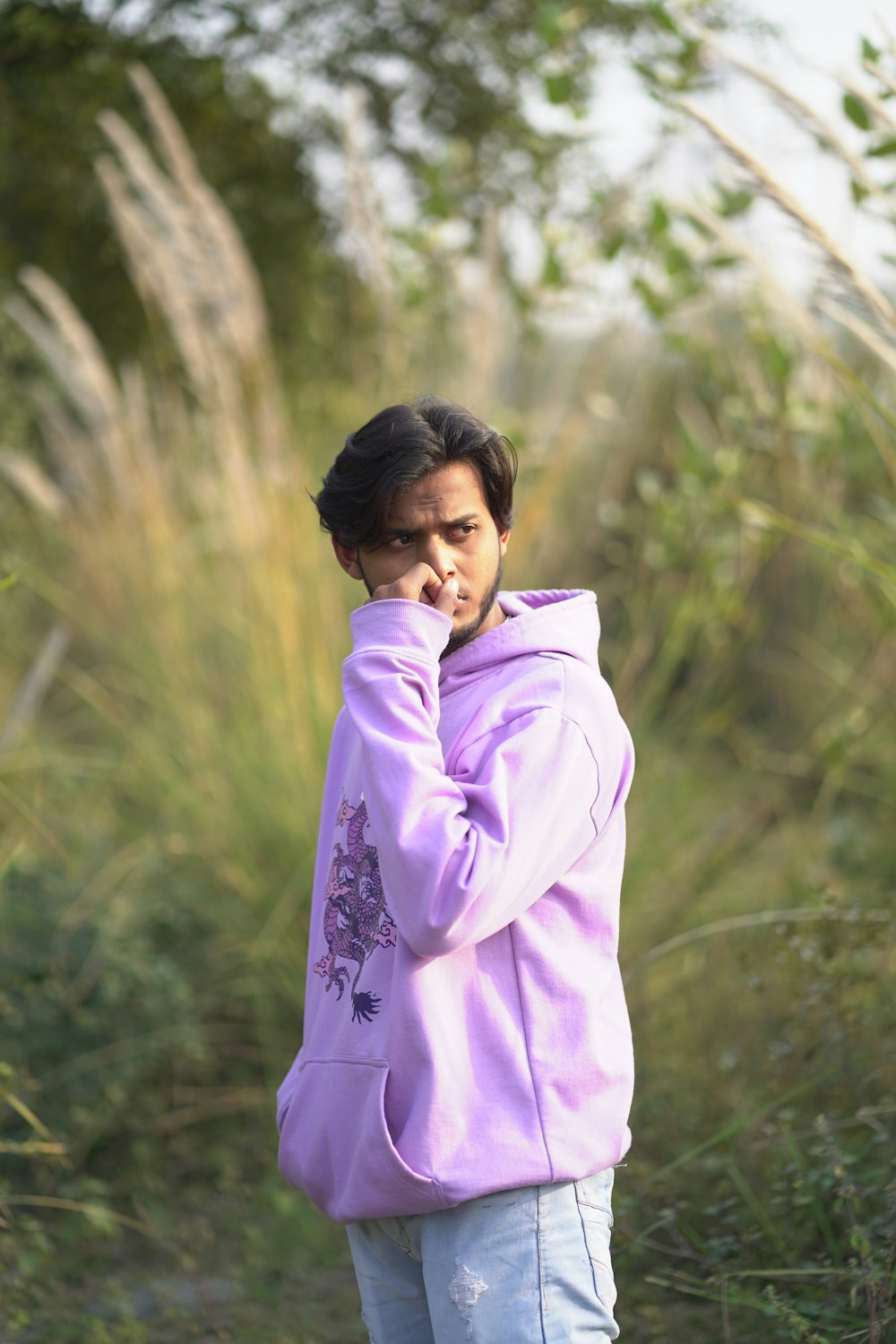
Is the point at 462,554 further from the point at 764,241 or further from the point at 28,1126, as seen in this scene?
the point at 764,241

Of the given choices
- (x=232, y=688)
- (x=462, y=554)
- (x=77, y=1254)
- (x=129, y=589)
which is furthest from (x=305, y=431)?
(x=462, y=554)

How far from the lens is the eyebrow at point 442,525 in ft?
5.10

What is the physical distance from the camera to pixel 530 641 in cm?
158

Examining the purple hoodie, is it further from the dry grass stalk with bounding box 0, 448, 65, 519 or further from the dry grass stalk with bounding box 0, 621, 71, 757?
the dry grass stalk with bounding box 0, 448, 65, 519

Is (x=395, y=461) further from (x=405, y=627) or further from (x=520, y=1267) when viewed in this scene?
(x=520, y=1267)

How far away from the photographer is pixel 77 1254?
113 inches

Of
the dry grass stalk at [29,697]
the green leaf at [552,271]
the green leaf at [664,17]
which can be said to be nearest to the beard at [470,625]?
the green leaf at [664,17]

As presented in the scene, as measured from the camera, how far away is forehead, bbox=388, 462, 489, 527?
1.55 metres

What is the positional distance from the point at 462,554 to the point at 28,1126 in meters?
2.05

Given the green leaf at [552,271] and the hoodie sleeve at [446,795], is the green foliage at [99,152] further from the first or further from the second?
the hoodie sleeve at [446,795]

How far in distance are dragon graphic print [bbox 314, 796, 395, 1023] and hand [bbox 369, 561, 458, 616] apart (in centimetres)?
26

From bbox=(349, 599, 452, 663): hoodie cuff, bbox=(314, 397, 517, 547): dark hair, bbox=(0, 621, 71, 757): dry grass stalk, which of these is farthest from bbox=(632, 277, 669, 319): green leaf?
bbox=(349, 599, 452, 663): hoodie cuff

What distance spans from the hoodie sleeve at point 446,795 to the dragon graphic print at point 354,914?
11 cm

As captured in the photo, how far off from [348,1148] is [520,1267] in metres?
0.22
